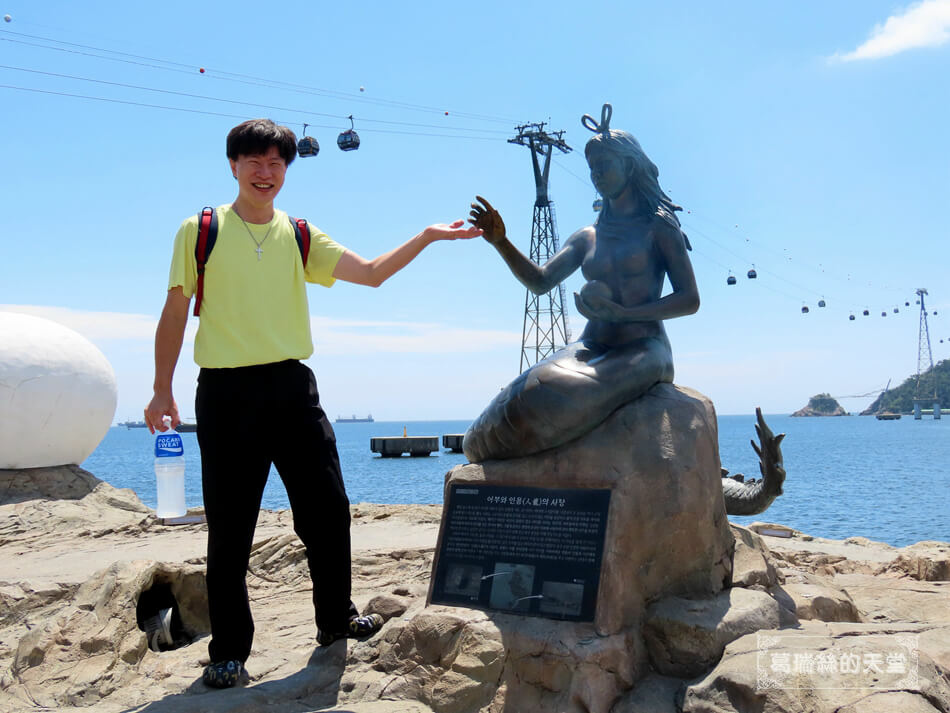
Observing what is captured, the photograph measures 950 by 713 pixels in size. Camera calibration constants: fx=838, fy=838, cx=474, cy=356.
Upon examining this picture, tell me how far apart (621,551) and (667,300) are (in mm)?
1119

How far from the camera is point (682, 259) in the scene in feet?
12.4

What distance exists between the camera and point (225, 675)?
323 cm

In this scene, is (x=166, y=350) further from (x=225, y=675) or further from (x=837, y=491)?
(x=837, y=491)

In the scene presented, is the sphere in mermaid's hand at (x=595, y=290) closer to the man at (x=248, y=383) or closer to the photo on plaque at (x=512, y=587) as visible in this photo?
the man at (x=248, y=383)

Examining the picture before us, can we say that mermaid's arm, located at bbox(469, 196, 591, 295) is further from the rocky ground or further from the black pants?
the rocky ground

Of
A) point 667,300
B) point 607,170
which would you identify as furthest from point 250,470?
point 607,170

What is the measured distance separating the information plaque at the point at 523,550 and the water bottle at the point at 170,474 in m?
5.08

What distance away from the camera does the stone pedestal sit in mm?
3061

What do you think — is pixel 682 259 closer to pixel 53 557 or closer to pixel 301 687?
pixel 301 687

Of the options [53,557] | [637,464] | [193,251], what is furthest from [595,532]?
[53,557]

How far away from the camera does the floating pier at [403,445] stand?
131 ft

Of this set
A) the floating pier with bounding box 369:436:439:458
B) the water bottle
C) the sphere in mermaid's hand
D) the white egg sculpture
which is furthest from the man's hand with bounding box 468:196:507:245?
the floating pier with bounding box 369:436:439:458

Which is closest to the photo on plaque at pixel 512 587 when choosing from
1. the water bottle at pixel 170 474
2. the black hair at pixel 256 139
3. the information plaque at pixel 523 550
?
the information plaque at pixel 523 550

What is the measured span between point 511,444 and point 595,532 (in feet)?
1.86
